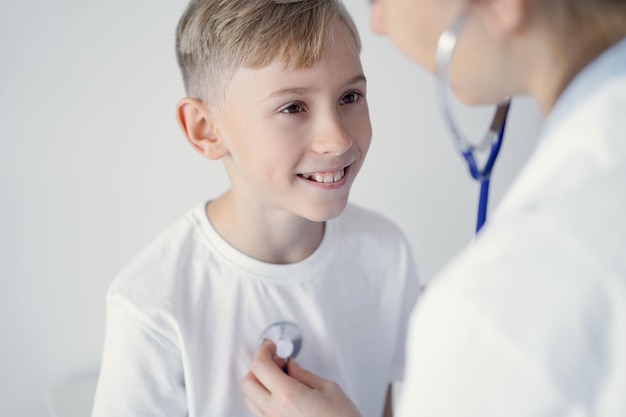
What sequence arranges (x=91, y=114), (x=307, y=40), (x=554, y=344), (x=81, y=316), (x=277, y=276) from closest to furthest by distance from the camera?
(x=554, y=344)
(x=307, y=40)
(x=277, y=276)
(x=91, y=114)
(x=81, y=316)

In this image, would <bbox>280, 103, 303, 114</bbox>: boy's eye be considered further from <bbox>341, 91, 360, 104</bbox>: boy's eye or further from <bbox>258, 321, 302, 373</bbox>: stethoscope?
<bbox>258, 321, 302, 373</bbox>: stethoscope

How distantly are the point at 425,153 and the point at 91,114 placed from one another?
0.76 metres

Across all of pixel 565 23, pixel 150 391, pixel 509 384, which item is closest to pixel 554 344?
pixel 509 384

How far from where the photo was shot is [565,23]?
1.77 feet

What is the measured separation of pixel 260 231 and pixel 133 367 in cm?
27

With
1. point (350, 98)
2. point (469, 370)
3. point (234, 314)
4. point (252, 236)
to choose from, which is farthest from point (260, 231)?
point (469, 370)

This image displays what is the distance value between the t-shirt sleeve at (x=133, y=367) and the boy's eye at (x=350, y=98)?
421 mm

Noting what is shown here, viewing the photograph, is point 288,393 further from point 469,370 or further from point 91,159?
point 91,159

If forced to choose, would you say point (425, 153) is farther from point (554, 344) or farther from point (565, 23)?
point (554, 344)

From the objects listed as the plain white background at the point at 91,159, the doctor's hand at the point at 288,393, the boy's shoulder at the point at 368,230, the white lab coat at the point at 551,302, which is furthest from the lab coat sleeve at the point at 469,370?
the plain white background at the point at 91,159

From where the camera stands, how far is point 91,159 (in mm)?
1274

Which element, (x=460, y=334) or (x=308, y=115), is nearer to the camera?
(x=460, y=334)

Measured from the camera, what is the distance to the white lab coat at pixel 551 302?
459 millimetres

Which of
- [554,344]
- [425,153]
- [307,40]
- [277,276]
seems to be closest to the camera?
[554,344]
